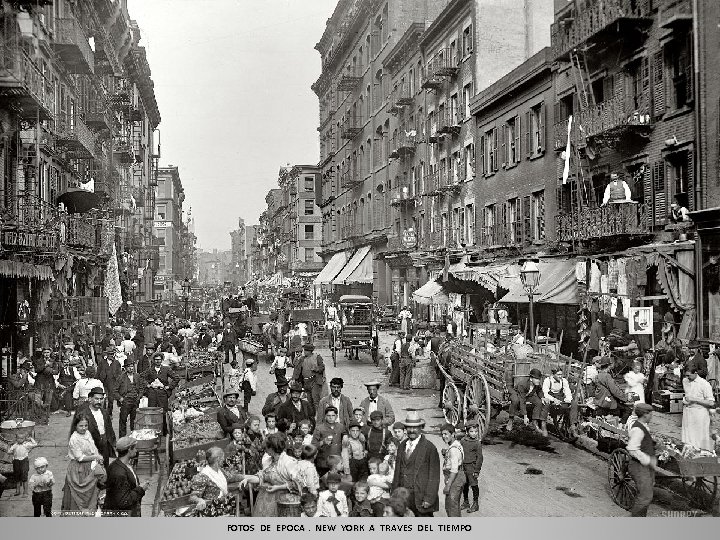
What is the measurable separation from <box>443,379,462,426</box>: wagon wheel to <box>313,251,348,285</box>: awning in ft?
97.7

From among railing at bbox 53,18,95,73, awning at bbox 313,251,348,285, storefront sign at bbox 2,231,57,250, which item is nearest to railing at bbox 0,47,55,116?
storefront sign at bbox 2,231,57,250

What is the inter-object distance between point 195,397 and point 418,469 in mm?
7135

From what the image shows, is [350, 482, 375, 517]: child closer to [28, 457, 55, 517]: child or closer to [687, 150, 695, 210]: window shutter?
[28, 457, 55, 517]: child

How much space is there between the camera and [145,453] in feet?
43.3

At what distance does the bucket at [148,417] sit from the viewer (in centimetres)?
1438

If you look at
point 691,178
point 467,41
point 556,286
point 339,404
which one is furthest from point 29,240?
point 467,41

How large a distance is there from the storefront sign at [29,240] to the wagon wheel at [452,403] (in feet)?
36.5

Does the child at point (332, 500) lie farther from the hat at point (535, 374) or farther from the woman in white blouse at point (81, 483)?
the hat at point (535, 374)

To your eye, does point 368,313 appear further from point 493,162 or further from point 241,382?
point 241,382

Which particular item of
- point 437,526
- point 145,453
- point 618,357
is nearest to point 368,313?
point 618,357

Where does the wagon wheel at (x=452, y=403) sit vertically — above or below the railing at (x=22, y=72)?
below

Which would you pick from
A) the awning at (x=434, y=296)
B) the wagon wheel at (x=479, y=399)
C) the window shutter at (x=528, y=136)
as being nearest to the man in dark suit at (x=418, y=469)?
the wagon wheel at (x=479, y=399)

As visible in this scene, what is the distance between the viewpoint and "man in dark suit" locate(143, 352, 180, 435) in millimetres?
15062

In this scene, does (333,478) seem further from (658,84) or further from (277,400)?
(658,84)
